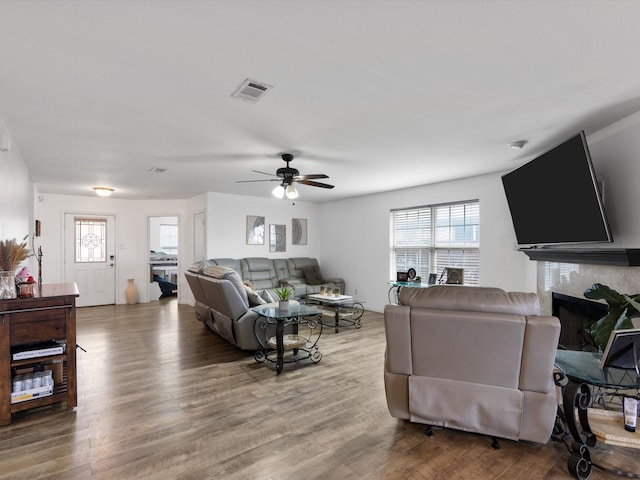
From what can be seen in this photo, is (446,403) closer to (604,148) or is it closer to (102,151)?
(604,148)

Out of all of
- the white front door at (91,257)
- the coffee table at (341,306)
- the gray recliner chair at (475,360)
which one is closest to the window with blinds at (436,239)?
the coffee table at (341,306)

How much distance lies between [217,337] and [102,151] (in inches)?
110

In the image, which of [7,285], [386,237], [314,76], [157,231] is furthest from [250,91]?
[157,231]

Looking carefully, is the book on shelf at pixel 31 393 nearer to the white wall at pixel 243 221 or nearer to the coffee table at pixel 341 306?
the coffee table at pixel 341 306

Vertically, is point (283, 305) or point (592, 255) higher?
point (592, 255)

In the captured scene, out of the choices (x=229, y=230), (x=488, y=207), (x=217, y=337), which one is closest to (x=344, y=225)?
(x=229, y=230)

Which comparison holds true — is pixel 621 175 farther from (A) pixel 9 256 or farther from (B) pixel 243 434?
(A) pixel 9 256

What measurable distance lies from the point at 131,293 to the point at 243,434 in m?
6.33

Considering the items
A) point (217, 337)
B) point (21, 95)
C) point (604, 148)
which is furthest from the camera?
point (217, 337)

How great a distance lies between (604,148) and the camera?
10.6 ft

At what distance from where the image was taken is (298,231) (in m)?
8.12

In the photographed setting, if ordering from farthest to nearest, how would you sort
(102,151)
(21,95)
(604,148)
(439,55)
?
1. (102,151)
2. (604,148)
3. (21,95)
4. (439,55)

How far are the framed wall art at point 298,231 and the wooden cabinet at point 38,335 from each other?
5.40 m

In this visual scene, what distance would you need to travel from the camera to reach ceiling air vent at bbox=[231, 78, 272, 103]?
232cm
